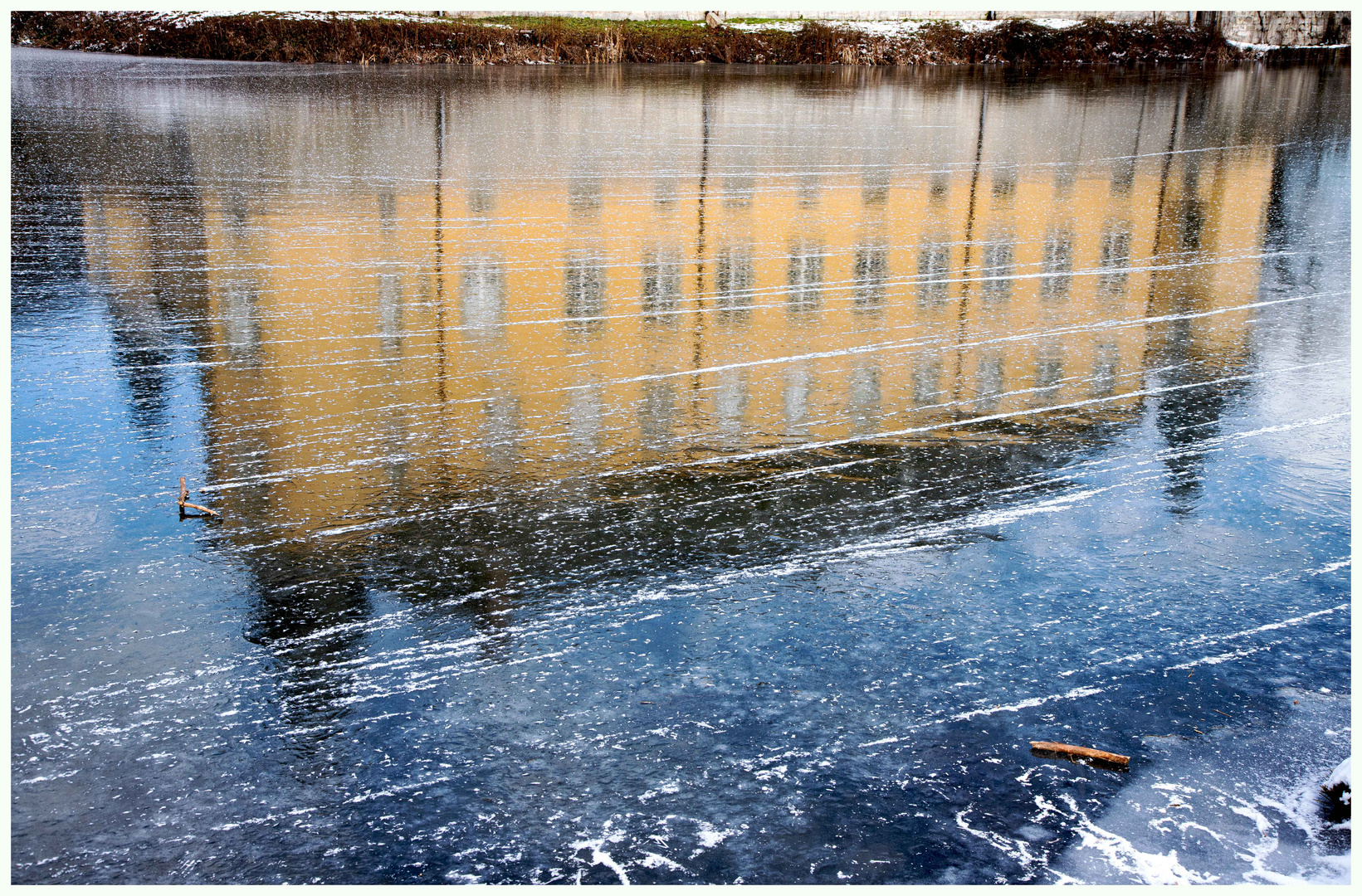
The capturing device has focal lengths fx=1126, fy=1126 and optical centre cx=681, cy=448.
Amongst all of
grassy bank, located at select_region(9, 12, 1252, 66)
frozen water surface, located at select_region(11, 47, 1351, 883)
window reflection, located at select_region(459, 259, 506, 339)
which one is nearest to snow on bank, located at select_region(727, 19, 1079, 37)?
grassy bank, located at select_region(9, 12, 1252, 66)

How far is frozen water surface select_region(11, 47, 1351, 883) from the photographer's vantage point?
3.82m

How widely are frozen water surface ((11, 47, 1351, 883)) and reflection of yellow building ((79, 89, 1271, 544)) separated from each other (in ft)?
0.18

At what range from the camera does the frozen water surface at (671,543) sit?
3.82m

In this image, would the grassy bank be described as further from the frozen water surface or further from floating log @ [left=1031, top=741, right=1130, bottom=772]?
floating log @ [left=1031, top=741, right=1130, bottom=772]

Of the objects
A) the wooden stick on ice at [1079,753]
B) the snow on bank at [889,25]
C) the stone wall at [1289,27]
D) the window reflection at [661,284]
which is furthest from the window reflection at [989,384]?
the stone wall at [1289,27]

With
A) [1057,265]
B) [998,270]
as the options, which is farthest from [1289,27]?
[998,270]

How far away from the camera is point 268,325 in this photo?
8664 millimetres

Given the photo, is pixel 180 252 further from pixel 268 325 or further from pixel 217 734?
pixel 217 734

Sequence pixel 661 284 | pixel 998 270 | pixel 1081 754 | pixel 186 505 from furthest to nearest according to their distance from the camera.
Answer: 1. pixel 998 270
2. pixel 661 284
3. pixel 186 505
4. pixel 1081 754

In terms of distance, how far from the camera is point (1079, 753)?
13.5 feet

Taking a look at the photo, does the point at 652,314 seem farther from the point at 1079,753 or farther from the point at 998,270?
the point at 1079,753

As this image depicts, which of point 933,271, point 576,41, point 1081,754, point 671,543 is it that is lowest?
point 1081,754

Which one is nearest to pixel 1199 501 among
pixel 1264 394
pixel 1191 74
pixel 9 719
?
pixel 1264 394

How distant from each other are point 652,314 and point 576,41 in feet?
94.4
